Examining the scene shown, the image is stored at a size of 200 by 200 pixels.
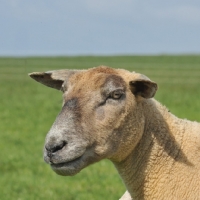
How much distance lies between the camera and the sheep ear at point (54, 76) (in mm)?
7358

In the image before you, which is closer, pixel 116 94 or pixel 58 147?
pixel 58 147

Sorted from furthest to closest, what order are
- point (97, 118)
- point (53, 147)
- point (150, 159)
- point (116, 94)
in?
point (150, 159) → point (116, 94) → point (97, 118) → point (53, 147)

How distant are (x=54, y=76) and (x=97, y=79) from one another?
82 centimetres

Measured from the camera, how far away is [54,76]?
24.5 ft

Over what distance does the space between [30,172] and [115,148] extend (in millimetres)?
8745

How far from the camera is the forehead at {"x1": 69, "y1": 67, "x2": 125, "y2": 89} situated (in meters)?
6.79

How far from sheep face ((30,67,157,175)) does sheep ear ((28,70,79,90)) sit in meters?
0.29

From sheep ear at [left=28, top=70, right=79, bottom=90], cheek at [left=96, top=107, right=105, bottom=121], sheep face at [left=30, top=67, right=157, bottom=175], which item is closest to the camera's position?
sheep face at [left=30, top=67, right=157, bottom=175]

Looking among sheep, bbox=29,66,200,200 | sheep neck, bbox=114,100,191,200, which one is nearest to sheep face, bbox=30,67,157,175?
sheep, bbox=29,66,200,200

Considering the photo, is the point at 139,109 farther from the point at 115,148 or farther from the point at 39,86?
the point at 39,86

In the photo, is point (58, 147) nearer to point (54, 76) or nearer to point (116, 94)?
point (116, 94)

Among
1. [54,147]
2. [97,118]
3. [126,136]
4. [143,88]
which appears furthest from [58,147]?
[143,88]

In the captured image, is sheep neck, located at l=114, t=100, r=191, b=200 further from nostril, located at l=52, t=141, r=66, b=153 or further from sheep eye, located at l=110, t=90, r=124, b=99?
nostril, located at l=52, t=141, r=66, b=153

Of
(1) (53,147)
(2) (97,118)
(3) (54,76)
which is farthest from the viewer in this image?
(3) (54,76)
